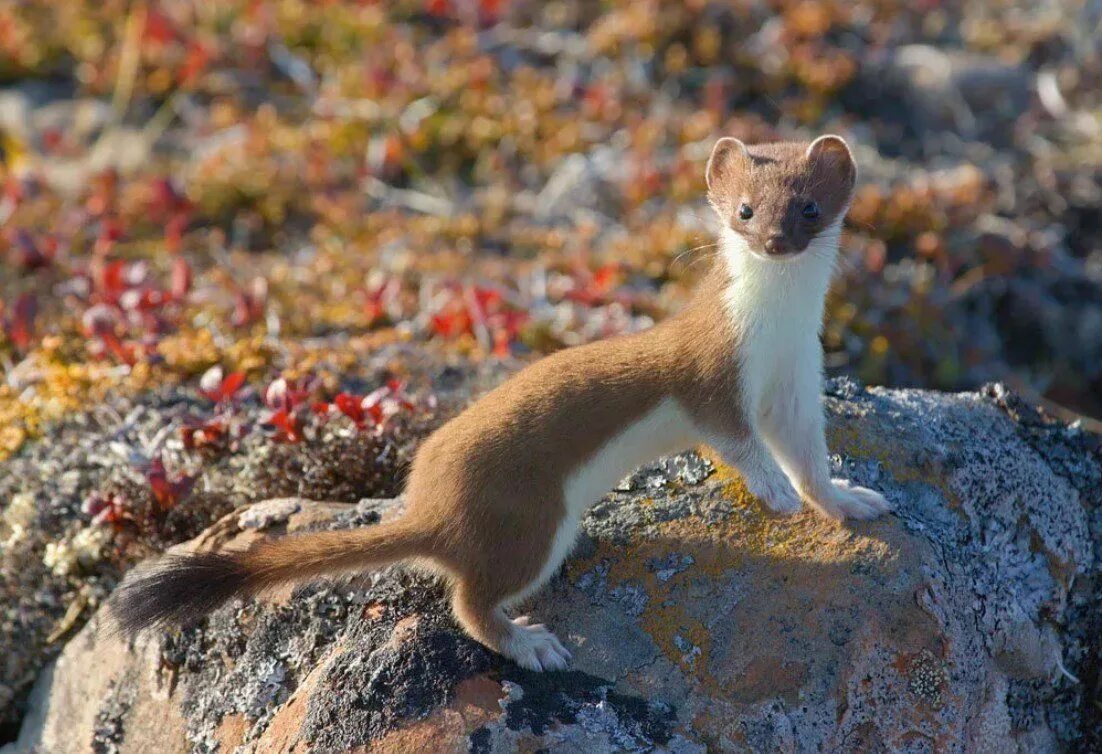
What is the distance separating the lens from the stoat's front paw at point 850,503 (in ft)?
12.3

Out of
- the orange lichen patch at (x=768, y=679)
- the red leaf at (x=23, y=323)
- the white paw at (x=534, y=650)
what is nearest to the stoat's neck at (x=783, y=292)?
the orange lichen patch at (x=768, y=679)

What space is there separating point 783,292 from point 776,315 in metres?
0.08

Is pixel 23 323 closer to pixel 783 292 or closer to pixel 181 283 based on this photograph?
pixel 181 283

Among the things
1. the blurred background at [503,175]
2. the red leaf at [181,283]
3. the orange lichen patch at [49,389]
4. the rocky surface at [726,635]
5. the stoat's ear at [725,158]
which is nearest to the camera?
the rocky surface at [726,635]

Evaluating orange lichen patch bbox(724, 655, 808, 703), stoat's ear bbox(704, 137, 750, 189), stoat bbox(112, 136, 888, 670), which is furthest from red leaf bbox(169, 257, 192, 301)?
orange lichen patch bbox(724, 655, 808, 703)

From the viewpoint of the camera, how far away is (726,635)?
3.49 meters

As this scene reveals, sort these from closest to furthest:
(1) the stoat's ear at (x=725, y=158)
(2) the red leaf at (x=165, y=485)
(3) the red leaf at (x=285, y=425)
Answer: (1) the stoat's ear at (x=725, y=158)
(2) the red leaf at (x=165, y=485)
(3) the red leaf at (x=285, y=425)

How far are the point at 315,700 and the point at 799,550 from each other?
1539 mm

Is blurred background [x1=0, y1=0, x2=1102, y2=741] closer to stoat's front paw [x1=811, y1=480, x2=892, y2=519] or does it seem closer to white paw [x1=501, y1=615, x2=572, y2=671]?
white paw [x1=501, y1=615, x2=572, y2=671]

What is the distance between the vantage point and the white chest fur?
381 centimetres

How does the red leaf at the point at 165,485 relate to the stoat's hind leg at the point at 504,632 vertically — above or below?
below

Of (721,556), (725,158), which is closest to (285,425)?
(721,556)

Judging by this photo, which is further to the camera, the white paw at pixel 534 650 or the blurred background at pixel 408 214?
the blurred background at pixel 408 214

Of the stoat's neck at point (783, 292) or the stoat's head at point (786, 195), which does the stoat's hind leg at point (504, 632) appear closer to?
the stoat's neck at point (783, 292)
